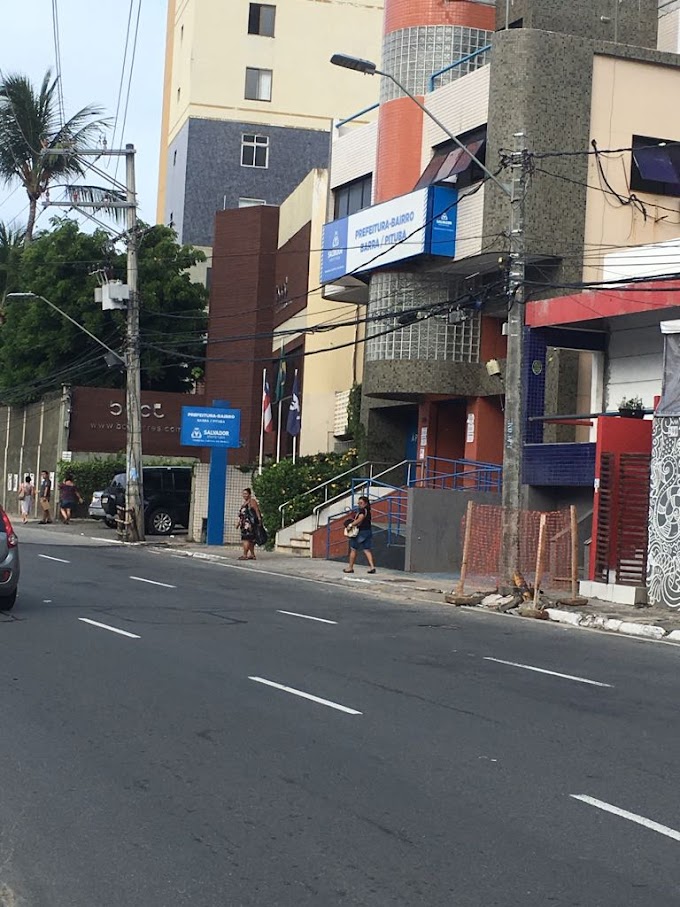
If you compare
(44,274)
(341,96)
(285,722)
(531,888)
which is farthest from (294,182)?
(531,888)

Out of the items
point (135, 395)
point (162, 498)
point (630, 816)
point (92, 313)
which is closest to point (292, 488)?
point (135, 395)

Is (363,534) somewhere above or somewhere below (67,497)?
below

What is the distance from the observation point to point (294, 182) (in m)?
64.8

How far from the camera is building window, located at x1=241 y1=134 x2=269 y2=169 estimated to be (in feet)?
211

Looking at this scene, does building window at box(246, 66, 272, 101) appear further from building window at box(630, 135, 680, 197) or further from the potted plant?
the potted plant

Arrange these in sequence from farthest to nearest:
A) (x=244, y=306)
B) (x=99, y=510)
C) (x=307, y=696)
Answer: (x=244, y=306)
(x=99, y=510)
(x=307, y=696)

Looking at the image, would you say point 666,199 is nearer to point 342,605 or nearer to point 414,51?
point 414,51

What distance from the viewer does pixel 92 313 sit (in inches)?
2244

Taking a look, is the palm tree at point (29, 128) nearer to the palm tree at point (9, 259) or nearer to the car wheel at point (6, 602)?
the palm tree at point (9, 259)

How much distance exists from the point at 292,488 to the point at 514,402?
569 inches

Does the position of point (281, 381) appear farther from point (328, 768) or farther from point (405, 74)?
point (328, 768)

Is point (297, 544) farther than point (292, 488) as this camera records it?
No

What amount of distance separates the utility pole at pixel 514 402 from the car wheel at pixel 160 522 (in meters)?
22.2

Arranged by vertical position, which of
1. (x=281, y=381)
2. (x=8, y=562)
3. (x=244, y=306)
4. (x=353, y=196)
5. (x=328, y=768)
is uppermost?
(x=353, y=196)
